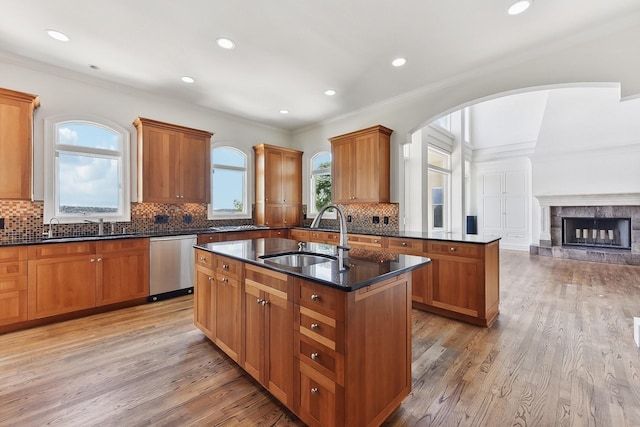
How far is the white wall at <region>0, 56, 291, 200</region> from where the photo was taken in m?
3.41

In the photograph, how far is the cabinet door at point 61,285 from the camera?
9.97ft

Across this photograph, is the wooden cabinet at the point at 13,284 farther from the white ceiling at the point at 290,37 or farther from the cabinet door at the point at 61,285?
the white ceiling at the point at 290,37

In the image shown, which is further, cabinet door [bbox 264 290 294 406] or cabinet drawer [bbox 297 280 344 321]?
cabinet door [bbox 264 290 294 406]

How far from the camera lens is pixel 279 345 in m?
1.76

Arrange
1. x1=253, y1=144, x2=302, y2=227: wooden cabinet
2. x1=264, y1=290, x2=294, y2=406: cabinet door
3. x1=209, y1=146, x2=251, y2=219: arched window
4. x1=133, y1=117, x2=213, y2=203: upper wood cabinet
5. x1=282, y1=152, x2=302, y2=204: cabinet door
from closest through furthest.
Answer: x1=264, y1=290, x2=294, y2=406: cabinet door → x1=133, y1=117, x2=213, y2=203: upper wood cabinet → x1=209, y1=146, x2=251, y2=219: arched window → x1=253, y1=144, x2=302, y2=227: wooden cabinet → x1=282, y1=152, x2=302, y2=204: cabinet door

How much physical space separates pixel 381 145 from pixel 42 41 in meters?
4.36

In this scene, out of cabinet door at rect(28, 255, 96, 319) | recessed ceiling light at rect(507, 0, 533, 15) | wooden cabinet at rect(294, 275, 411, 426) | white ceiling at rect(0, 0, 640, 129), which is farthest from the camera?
cabinet door at rect(28, 255, 96, 319)

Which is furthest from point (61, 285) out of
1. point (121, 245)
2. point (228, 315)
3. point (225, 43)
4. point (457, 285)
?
point (457, 285)

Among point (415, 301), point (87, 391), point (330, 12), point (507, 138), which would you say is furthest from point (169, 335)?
point (507, 138)

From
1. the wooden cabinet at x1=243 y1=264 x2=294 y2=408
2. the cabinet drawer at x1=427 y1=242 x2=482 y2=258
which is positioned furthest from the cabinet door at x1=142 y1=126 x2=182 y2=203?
the cabinet drawer at x1=427 y1=242 x2=482 y2=258

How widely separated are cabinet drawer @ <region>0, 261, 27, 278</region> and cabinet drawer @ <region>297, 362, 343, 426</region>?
132 inches

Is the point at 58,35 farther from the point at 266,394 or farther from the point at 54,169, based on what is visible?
the point at 266,394

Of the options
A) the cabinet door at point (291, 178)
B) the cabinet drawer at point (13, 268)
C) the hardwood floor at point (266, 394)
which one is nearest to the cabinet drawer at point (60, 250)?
the cabinet drawer at point (13, 268)

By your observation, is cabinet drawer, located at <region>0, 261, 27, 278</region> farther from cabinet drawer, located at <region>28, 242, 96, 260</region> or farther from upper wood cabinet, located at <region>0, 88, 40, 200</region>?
upper wood cabinet, located at <region>0, 88, 40, 200</region>
